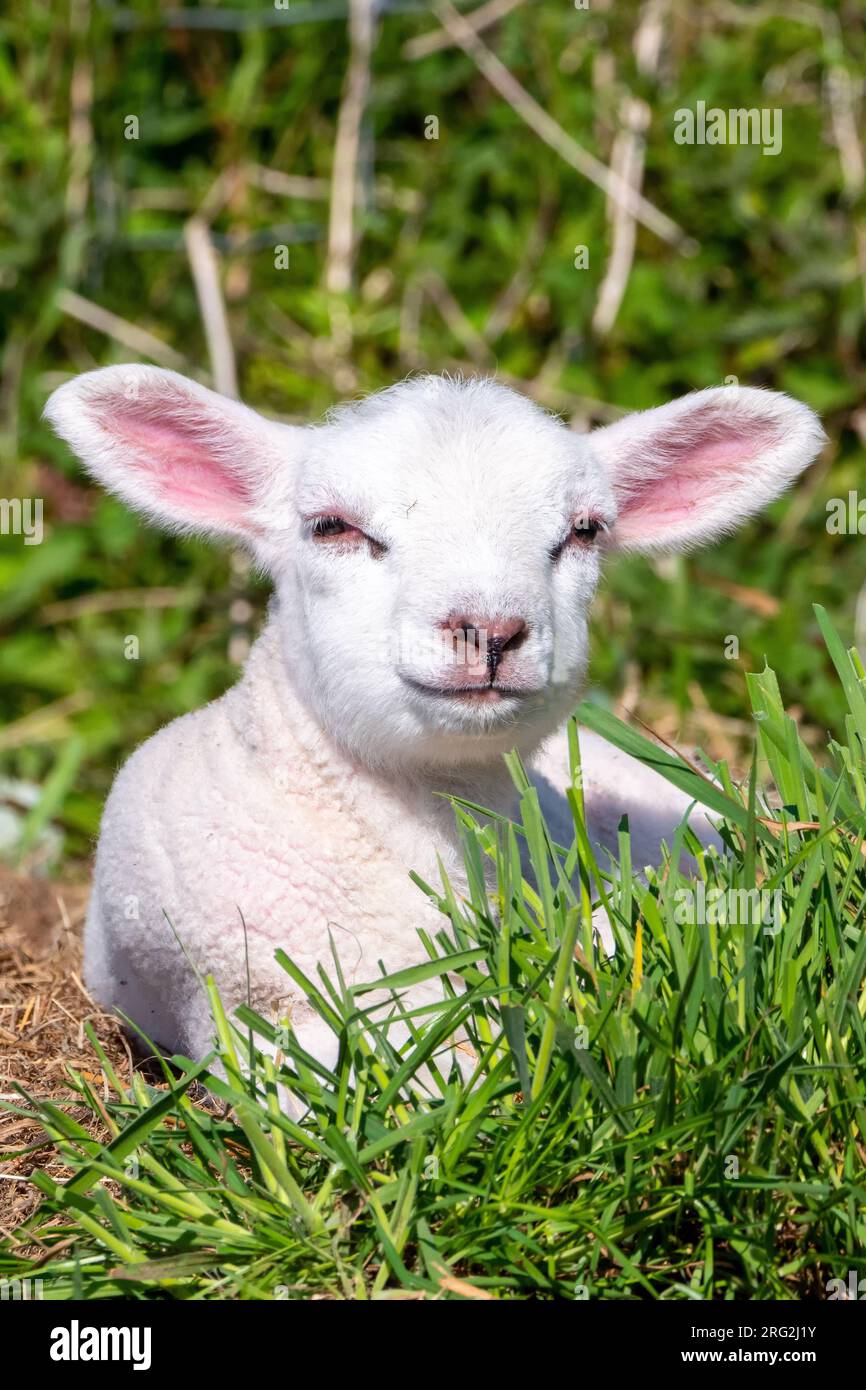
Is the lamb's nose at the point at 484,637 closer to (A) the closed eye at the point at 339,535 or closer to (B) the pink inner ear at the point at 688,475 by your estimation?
(A) the closed eye at the point at 339,535

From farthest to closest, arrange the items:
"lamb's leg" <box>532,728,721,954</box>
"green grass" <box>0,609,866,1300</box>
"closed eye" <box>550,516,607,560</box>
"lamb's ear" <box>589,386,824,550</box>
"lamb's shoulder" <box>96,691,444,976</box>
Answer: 1. "lamb's leg" <box>532,728,721,954</box>
2. "lamb's ear" <box>589,386,824,550</box>
3. "closed eye" <box>550,516,607,560</box>
4. "lamb's shoulder" <box>96,691,444,976</box>
5. "green grass" <box>0,609,866,1300</box>

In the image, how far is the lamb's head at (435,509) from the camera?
133 inches

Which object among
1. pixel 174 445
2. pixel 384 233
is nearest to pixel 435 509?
pixel 174 445

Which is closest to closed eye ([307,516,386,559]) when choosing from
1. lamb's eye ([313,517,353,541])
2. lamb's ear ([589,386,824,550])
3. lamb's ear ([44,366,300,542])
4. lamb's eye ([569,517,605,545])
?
lamb's eye ([313,517,353,541])

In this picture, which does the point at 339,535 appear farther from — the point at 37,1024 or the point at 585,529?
the point at 37,1024

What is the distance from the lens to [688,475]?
13.8ft

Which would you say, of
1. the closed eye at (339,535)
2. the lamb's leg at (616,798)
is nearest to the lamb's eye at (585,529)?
the closed eye at (339,535)

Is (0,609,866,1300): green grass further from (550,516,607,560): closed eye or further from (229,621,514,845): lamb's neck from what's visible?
(550,516,607,560): closed eye

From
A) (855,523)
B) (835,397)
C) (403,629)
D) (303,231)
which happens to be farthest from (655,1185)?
(303,231)

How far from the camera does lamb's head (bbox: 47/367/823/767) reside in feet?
11.1

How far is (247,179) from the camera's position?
7852mm

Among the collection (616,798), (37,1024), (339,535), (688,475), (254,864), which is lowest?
(37,1024)

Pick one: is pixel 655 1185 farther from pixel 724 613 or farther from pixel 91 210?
pixel 91 210

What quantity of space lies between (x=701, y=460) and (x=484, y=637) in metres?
1.13
